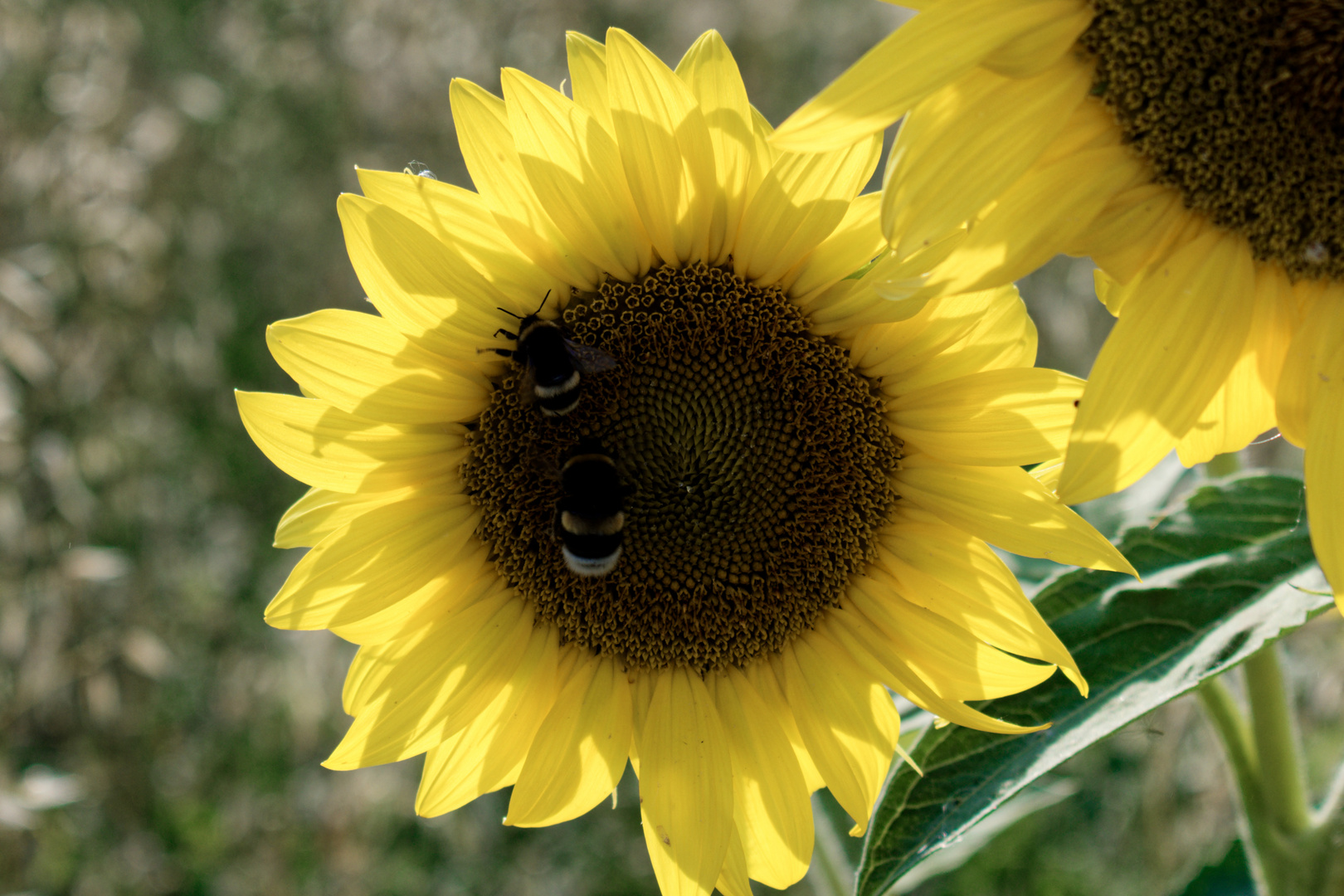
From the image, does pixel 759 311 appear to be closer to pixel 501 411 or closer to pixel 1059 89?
pixel 501 411

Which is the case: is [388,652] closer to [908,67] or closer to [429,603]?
[429,603]

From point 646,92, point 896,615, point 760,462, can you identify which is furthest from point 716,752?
point 646,92

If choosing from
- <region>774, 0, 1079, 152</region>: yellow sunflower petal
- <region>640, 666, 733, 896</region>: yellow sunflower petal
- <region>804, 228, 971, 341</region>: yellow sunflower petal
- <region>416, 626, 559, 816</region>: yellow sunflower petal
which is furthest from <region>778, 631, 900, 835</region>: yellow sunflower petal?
<region>774, 0, 1079, 152</region>: yellow sunflower petal

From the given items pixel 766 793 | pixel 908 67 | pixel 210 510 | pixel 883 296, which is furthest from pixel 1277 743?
pixel 210 510

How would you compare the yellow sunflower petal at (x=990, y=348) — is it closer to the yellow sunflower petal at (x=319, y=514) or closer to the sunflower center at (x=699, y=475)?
the sunflower center at (x=699, y=475)

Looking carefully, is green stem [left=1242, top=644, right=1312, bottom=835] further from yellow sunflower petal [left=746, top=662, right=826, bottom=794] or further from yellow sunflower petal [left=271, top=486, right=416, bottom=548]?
yellow sunflower petal [left=271, top=486, right=416, bottom=548]

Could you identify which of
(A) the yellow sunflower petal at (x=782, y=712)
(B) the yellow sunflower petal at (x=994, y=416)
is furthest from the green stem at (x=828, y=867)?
(B) the yellow sunflower petal at (x=994, y=416)
